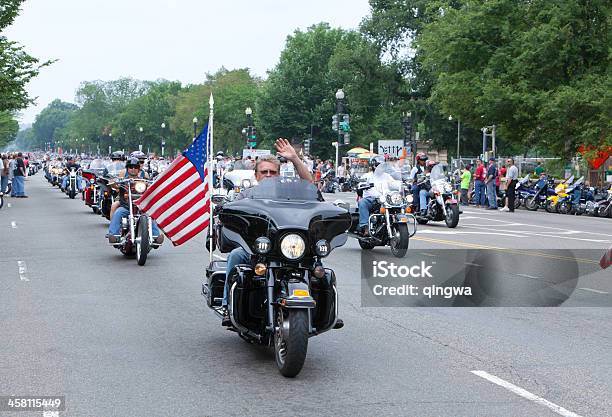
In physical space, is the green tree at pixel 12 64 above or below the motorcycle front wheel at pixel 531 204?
above

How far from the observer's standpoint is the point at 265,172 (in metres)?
8.70

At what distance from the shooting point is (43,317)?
10.4 meters

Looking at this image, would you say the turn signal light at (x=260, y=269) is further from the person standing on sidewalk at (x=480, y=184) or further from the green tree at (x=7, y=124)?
the green tree at (x=7, y=124)

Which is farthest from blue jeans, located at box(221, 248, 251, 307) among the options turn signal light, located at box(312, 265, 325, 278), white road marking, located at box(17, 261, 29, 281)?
white road marking, located at box(17, 261, 29, 281)

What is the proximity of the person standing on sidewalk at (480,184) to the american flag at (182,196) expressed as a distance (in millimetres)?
27983

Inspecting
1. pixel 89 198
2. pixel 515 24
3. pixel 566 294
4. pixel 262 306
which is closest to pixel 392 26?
pixel 515 24

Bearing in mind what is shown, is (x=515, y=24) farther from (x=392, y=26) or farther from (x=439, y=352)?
(x=439, y=352)

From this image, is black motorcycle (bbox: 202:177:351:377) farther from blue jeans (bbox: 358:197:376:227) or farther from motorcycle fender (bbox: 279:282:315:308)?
blue jeans (bbox: 358:197:376:227)

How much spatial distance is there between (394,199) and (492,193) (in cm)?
2078

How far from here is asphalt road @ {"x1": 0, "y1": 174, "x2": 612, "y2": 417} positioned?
6609 millimetres

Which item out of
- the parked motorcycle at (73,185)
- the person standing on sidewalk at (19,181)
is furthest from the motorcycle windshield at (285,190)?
the person standing on sidewalk at (19,181)

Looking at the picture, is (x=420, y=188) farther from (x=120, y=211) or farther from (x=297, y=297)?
(x=297, y=297)

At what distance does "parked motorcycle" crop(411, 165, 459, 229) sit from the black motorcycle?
1724 cm

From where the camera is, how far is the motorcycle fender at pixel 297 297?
7117mm
